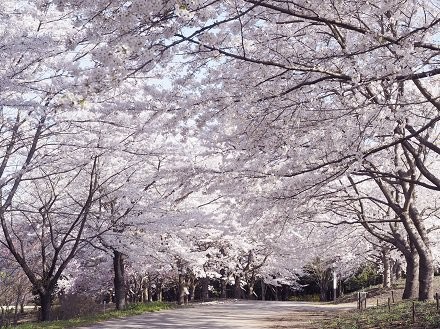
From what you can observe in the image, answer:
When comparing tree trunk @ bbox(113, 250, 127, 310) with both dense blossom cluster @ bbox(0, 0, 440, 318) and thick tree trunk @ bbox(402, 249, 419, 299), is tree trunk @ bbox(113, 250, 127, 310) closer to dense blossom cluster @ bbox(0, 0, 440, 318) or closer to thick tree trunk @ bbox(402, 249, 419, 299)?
dense blossom cluster @ bbox(0, 0, 440, 318)

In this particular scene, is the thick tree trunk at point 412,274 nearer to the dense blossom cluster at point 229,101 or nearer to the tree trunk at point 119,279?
the dense blossom cluster at point 229,101

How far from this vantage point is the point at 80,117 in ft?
44.0

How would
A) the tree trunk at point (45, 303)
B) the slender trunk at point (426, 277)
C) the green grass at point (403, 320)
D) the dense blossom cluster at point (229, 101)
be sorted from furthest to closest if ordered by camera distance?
the tree trunk at point (45, 303)
the slender trunk at point (426, 277)
the green grass at point (403, 320)
the dense blossom cluster at point (229, 101)

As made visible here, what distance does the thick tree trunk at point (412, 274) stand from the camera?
17.3 m

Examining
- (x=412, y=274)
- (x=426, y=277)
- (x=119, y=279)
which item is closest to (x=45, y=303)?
(x=119, y=279)

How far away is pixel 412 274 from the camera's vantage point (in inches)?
698

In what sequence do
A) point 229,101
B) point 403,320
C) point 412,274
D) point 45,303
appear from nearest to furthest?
point 229,101, point 403,320, point 45,303, point 412,274

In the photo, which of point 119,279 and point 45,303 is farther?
point 119,279

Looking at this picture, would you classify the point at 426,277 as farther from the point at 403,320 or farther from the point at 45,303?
the point at 45,303

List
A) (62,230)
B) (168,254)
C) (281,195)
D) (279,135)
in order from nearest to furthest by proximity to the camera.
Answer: (279,135), (281,195), (62,230), (168,254)

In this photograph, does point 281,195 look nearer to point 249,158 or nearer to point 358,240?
point 249,158

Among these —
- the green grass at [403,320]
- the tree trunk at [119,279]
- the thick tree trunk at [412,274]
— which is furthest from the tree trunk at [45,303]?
the thick tree trunk at [412,274]

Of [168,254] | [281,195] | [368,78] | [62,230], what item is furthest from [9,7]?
[168,254]

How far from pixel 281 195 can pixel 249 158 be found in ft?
5.15
